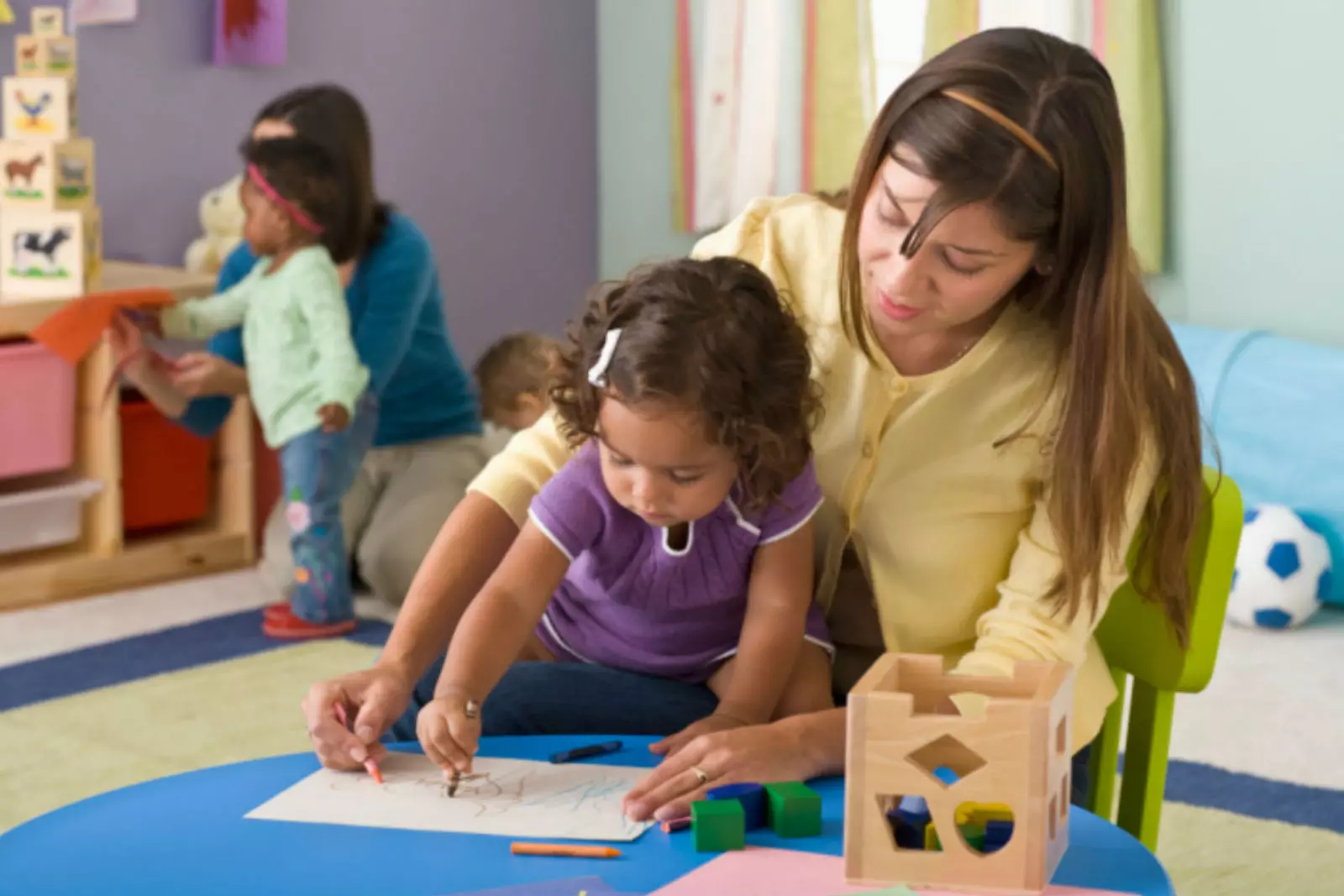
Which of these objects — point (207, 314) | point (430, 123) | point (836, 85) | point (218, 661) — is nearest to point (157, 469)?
point (207, 314)

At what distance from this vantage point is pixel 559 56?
433 centimetres

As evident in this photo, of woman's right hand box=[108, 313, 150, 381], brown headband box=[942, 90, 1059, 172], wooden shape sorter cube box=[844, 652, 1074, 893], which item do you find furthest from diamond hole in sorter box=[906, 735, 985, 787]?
A: woman's right hand box=[108, 313, 150, 381]

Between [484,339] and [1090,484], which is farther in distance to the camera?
[484,339]

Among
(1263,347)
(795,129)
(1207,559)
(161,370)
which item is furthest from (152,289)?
(1207,559)

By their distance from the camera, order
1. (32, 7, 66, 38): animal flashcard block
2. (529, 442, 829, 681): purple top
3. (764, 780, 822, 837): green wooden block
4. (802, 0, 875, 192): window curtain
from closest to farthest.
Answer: (764, 780, 822, 837): green wooden block, (529, 442, 829, 681): purple top, (32, 7, 66, 38): animal flashcard block, (802, 0, 875, 192): window curtain

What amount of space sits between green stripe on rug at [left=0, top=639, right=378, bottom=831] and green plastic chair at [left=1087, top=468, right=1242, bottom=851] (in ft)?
3.97

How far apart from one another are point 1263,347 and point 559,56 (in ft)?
6.20

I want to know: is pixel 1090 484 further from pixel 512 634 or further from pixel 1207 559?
pixel 512 634

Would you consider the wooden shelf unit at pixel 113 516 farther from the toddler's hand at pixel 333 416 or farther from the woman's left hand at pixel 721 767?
the woman's left hand at pixel 721 767

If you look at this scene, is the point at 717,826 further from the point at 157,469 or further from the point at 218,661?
the point at 157,469

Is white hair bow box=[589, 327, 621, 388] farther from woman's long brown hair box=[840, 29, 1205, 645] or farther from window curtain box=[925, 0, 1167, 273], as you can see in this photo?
window curtain box=[925, 0, 1167, 273]

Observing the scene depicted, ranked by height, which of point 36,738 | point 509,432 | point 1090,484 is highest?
point 1090,484

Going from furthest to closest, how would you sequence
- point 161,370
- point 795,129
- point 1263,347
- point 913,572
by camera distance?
point 795,129
point 1263,347
point 161,370
point 913,572

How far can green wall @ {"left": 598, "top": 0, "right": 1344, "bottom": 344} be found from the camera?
3.34m
